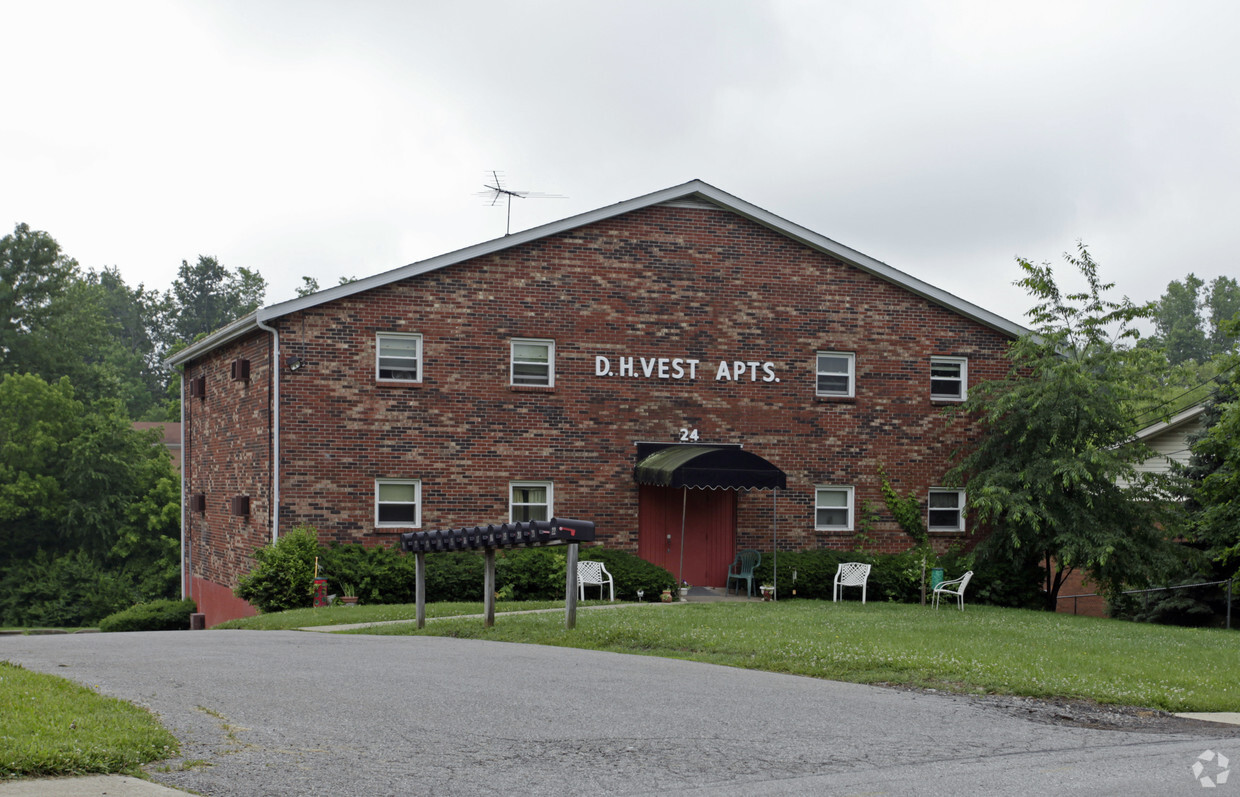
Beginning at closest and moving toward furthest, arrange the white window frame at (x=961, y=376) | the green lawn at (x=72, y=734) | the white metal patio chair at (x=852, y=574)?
the green lawn at (x=72, y=734)
the white metal patio chair at (x=852, y=574)
the white window frame at (x=961, y=376)

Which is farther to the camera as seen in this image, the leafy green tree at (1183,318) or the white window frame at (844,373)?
the leafy green tree at (1183,318)

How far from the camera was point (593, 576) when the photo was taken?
22.6m

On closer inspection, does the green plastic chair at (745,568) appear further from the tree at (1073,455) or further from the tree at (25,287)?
the tree at (25,287)

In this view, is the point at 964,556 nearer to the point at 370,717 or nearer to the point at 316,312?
the point at 316,312

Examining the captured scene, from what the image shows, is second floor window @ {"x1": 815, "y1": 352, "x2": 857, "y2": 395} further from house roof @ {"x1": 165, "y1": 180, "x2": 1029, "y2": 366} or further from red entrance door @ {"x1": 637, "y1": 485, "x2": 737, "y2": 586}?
red entrance door @ {"x1": 637, "y1": 485, "x2": 737, "y2": 586}

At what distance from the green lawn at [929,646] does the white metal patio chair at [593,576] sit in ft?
8.57

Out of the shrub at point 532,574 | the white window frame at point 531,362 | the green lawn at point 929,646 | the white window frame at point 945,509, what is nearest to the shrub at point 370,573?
the shrub at point 532,574

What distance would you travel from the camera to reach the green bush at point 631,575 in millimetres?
22719

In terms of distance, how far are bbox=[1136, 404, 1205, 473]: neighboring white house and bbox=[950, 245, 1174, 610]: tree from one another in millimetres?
5045

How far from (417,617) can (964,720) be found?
30.1 ft

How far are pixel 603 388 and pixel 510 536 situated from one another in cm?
949

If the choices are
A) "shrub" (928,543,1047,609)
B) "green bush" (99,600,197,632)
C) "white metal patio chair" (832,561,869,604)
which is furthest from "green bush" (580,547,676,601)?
"green bush" (99,600,197,632)

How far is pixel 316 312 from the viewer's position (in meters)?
23.0

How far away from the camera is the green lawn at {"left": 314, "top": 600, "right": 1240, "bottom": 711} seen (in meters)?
11.6
